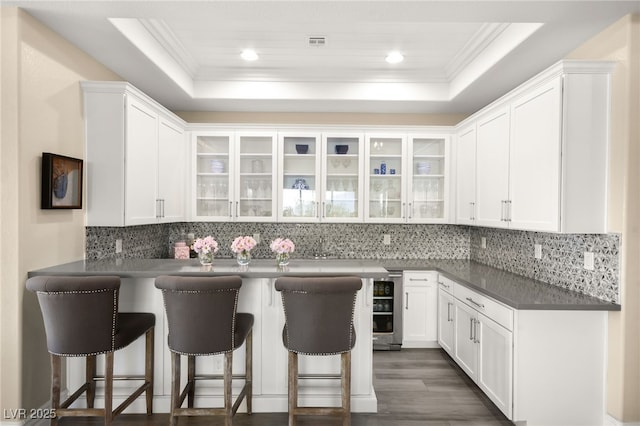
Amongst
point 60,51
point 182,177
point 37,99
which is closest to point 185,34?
point 60,51

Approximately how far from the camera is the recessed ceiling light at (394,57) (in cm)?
345

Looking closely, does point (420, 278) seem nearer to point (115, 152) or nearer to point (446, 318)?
point (446, 318)

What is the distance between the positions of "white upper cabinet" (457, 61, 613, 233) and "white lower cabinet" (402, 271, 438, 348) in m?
1.35

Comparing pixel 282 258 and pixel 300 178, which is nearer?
pixel 282 258

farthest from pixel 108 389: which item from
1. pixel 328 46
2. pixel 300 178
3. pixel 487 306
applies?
pixel 328 46

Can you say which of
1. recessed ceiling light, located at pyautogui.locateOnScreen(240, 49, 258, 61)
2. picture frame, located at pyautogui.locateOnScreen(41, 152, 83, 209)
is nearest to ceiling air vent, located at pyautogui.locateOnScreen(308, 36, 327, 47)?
recessed ceiling light, located at pyautogui.locateOnScreen(240, 49, 258, 61)

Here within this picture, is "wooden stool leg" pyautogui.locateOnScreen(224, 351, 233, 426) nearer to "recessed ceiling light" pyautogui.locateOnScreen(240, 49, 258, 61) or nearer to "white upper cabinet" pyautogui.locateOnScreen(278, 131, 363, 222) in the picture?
"white upper cabinet" pyautogui.locateOnScreen(278, 131, 363, 222)

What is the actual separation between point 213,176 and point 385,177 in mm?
2036

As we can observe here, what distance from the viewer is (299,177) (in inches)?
173

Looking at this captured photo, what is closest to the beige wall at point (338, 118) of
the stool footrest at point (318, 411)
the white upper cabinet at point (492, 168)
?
the white upper cabinet at point (492, 168)

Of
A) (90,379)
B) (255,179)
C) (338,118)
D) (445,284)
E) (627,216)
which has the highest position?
(338,118)

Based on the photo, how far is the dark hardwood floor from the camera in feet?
8.54

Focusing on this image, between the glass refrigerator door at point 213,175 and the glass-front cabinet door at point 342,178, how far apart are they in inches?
44.7

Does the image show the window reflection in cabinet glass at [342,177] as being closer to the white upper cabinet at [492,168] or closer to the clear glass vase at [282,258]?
the white upper cabinet at [492,168]
